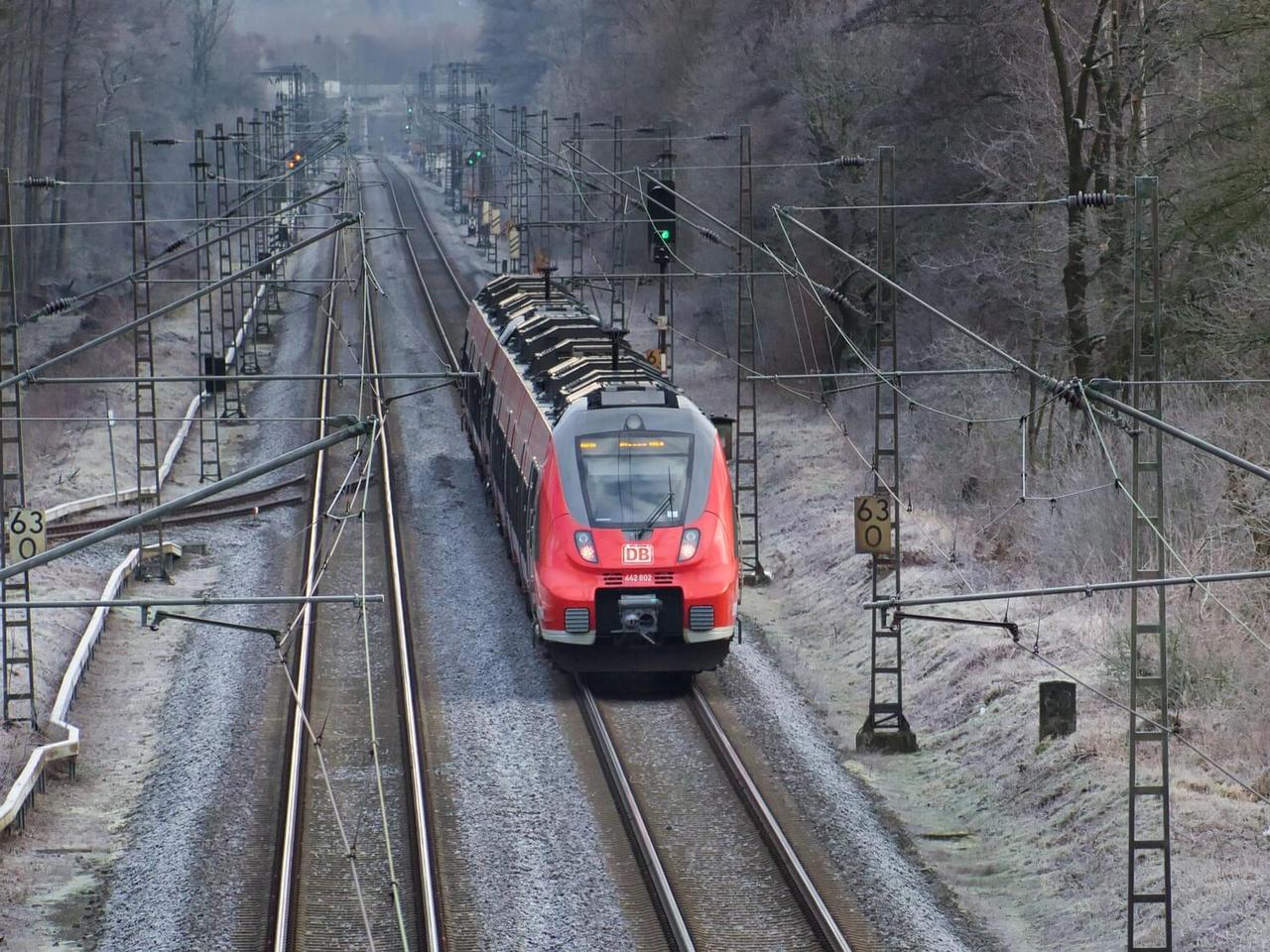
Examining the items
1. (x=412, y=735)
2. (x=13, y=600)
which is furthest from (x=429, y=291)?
(x=412, y=735)

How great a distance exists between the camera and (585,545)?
19.8 metres

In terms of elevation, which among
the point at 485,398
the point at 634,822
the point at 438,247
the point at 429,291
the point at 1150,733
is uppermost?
the point at 438,247

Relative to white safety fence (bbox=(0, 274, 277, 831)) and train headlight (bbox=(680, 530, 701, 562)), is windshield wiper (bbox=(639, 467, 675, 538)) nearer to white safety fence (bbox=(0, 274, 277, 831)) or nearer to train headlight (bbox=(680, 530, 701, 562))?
train headlight (bbox=(680, 530, 701, 562))

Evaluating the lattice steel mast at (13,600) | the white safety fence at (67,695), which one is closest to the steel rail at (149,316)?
the lattice steel mast at (13,600)

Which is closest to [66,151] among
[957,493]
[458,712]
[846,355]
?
[846,355]

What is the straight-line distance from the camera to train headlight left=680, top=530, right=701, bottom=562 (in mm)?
19828

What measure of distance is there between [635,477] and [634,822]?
Answer: 490 cm

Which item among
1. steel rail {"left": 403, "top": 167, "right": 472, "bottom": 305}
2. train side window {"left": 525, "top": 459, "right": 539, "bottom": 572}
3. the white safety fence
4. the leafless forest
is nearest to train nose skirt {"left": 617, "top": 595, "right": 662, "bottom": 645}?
train side window {"left": 525, "top": 459, "right": 539, "bottom": 572}

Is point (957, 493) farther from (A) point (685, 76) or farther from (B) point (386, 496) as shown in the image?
(A) point (685, 76)

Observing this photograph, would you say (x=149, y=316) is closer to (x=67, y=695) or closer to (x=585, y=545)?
(x=67, y=695)

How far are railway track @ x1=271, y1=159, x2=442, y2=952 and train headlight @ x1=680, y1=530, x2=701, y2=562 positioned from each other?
3.59 m

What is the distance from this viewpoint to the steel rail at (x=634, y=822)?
14281 millimetres

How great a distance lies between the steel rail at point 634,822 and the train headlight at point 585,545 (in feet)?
5.97

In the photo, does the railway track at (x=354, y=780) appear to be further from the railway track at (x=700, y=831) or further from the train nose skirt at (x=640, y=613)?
the train nose skirt at (x=640, y=613)
